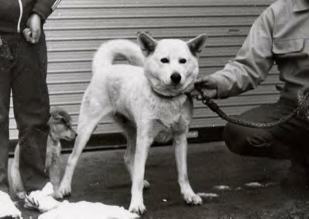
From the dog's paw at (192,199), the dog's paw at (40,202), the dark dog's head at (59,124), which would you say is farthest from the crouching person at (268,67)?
the dog's paw at (40,202)

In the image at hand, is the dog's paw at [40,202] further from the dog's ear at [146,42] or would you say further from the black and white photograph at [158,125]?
the dog's ear at [146,42]

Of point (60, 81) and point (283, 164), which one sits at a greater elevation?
point (60, 81)

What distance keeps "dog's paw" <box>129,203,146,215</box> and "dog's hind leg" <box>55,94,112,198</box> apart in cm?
80

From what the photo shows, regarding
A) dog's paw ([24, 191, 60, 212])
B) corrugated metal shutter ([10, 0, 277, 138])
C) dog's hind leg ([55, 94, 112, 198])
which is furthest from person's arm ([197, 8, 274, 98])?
corrugated metal shutter ([10, 0, 277, 138])

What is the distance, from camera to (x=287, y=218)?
182 inches

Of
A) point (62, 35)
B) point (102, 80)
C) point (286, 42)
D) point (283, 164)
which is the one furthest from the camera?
point (62, 35)

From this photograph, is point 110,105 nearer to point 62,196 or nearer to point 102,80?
point 102,80

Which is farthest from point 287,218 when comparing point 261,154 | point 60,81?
point 60,81

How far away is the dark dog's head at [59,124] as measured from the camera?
5281mm

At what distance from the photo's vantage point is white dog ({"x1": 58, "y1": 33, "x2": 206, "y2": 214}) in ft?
15.5

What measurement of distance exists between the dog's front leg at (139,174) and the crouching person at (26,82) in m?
0.62

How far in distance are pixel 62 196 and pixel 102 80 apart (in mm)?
916

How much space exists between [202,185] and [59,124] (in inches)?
48.0

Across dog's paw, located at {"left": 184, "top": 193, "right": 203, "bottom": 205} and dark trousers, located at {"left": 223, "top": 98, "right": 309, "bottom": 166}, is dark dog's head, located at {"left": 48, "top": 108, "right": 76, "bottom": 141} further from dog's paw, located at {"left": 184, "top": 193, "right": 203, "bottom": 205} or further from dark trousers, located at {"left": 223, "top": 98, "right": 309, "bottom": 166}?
dark trousers, located at {"left": 223, "top": 98, "right": 309, "bottom": 166}
